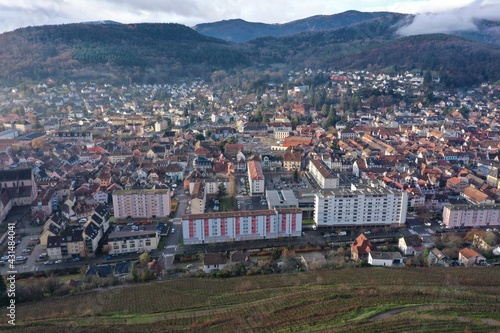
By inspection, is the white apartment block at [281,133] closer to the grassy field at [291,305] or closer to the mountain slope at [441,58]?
the grassy field at [291,305]

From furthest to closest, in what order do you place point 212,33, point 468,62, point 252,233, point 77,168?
point 212,33
point 468,62
point 77,168
point 252,233

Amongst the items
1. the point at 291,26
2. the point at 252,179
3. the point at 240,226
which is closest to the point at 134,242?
the point at 240,226

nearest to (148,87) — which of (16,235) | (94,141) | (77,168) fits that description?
(94,141)

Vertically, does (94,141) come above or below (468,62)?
below

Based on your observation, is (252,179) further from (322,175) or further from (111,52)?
(111,52)

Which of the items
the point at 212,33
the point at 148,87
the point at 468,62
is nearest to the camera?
the point at 148,87

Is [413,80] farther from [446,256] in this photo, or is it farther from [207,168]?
[446,256]

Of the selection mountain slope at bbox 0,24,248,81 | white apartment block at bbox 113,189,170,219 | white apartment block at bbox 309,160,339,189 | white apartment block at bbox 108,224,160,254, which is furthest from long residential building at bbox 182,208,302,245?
mountain slope at bbox 0,24,248,81
